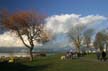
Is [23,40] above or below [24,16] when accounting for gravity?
below

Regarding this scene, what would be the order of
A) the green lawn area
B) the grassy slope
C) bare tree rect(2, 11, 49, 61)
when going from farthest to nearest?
bare tree rect(2, 11, 49, 61) → the green lawn area → the grassy slope

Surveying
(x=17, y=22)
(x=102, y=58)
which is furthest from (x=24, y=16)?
(x=102, y=58)

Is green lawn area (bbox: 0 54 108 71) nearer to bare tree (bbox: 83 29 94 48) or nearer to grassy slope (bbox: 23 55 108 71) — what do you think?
grassy slope (bbox: 23 55 108 71)

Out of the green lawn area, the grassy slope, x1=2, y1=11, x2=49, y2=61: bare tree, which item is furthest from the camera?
x1=2, y1=11, x2=49, y2=61: bare tree

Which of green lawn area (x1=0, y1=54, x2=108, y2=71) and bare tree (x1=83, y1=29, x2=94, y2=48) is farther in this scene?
bare tree (x1=83, y1=29, x2=94, y2=48)

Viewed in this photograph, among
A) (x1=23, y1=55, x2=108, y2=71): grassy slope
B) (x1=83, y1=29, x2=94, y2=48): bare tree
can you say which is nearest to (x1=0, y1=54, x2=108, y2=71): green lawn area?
(x1=23, y1=55, x2=108, y2=71): grassy slope

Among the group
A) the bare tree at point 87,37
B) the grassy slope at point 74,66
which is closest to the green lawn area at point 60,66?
the grassy slope at point 74,66

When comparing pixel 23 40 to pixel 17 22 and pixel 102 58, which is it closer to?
pixel 17 22

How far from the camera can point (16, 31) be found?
7219 cm

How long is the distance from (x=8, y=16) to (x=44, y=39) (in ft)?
33.6

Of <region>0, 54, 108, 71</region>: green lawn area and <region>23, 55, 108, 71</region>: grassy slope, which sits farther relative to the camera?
<region>0, 54, 108, 71</region>: green lawn area

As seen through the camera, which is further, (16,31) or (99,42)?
(99,42)

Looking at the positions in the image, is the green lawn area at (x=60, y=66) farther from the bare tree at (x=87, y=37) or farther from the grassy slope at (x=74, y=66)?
the bare tree at (x=87, y=37)

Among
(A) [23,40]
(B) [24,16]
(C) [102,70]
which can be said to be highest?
(B) [24,16]
